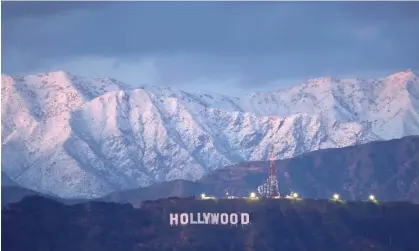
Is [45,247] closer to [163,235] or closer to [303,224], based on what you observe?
[163,235]

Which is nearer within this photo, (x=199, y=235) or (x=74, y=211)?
(x=199, y=235)

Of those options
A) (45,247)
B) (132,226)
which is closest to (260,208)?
(132,226)

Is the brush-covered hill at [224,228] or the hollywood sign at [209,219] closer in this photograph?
the hollywood sign at [209,219]

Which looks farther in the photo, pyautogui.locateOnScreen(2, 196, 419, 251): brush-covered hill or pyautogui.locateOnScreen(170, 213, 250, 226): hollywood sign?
pyautogui.locateOnScreen(2, 196, 419, 251): brush-covered hill
